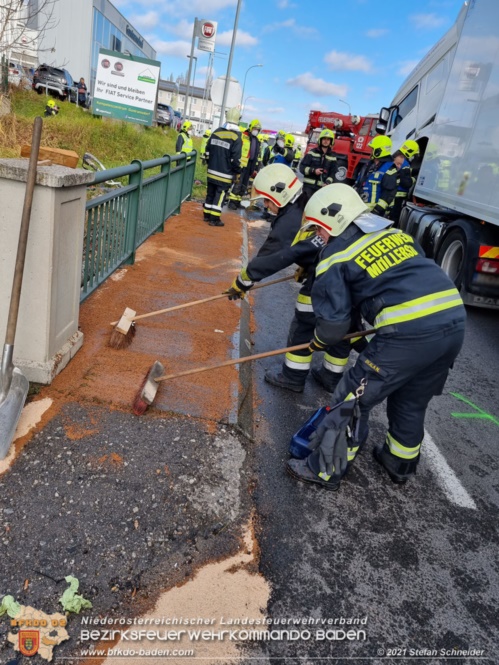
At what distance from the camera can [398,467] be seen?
2.99 metres

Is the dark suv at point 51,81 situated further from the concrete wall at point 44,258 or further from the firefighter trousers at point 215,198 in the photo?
the concrete wall at point 44,258

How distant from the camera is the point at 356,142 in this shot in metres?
17.6

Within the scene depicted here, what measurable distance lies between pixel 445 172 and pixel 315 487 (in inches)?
246

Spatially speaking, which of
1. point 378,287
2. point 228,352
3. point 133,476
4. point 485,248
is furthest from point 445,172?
point 133,476

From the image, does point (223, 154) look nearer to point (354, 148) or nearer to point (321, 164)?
point (321, 164)

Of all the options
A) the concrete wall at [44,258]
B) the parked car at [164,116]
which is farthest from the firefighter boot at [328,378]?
the parked car at [164,116]

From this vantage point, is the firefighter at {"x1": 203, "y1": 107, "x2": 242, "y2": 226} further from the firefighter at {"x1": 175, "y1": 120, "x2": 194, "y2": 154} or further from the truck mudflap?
the truck mudflap

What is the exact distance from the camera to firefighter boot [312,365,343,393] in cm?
403

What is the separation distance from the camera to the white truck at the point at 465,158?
5.97 metres

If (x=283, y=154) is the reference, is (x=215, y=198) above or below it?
below

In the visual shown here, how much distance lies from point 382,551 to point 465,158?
228 inches

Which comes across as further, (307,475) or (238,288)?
(238,288)

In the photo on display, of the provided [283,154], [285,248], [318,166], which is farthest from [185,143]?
[285,248]

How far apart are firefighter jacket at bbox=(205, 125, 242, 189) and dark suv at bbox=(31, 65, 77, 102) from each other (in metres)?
15.6
